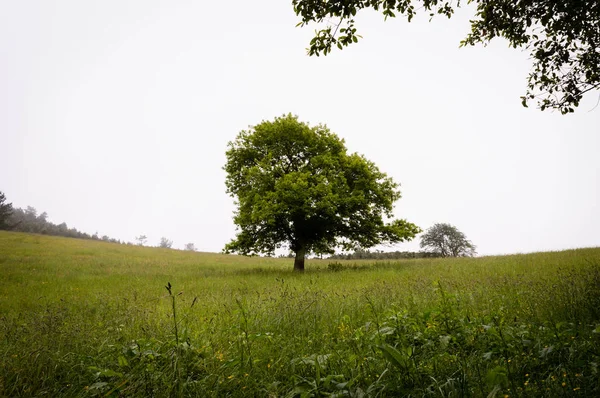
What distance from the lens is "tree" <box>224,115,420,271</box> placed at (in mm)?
15852

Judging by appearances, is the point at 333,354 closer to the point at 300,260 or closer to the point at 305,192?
the point at 305,192

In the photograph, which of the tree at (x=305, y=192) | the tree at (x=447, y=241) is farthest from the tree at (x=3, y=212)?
the tree at (x=447, y=241)

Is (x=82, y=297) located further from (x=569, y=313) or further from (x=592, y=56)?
(x=592, y=56)

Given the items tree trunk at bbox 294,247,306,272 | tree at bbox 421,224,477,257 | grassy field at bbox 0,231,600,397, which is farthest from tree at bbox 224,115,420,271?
tree at bbox 421,224,477,257

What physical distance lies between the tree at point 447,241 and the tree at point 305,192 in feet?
149

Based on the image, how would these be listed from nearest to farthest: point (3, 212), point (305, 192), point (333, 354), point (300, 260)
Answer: point (333, 354) < point (305, 192) < point (300, 260) < point (3, 212)

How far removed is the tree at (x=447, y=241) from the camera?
186ft

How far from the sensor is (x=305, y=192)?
15.3 metres

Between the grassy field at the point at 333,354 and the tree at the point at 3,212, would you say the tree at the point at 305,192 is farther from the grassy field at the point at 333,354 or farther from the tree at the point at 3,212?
the tree at the point at 3,212

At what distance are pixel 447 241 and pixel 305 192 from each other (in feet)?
171

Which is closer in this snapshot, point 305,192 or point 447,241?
point 305,192

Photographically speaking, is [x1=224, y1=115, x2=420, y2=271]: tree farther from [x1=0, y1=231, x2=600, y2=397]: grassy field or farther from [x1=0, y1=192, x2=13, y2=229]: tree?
[x1=0, y1=192, x2=13, y2=229]: tree

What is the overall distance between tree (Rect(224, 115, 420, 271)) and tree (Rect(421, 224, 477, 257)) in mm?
45448

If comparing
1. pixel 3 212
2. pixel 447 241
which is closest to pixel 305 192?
pixel 447 241
